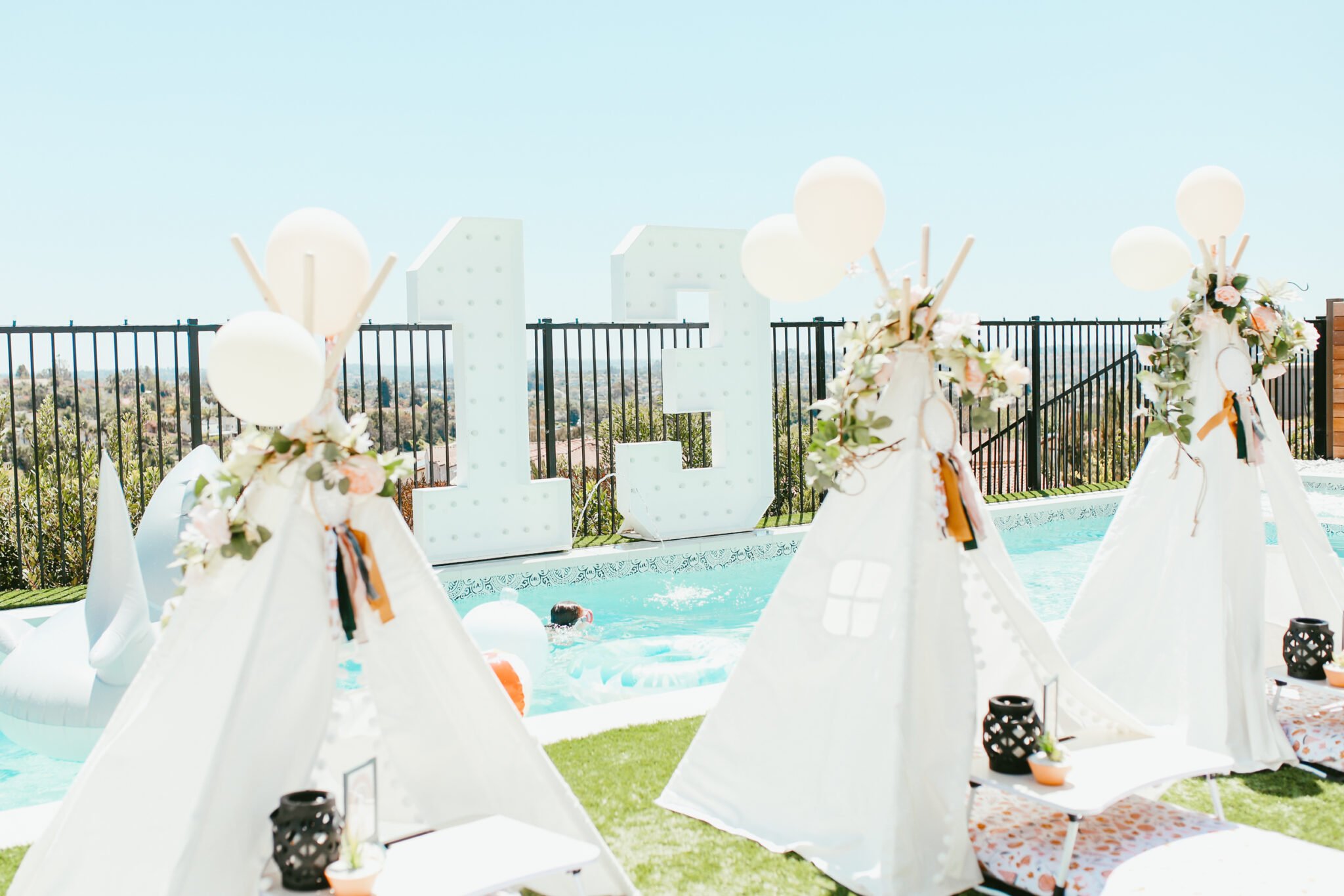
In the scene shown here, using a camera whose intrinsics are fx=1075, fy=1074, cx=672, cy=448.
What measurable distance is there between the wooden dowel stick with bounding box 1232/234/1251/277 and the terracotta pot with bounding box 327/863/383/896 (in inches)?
189

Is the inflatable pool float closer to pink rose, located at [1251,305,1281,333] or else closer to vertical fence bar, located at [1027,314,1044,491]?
pink rose, located at [1251,305,1281,333]

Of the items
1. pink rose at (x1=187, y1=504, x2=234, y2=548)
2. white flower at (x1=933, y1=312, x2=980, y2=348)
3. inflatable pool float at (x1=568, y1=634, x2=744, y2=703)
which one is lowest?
inflatable pool float at (x1=568, y1=634, x2=744, y2=703)

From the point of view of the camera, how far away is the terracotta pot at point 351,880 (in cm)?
287

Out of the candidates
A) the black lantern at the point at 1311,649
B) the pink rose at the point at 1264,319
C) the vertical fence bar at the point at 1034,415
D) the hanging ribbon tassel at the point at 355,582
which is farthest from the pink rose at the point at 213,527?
the vertical fence bar at the point at 1034,415

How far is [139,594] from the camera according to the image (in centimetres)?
521

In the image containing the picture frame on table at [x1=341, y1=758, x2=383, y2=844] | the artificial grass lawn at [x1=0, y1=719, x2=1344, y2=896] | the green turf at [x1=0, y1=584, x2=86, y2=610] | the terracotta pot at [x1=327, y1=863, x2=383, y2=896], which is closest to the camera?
the terracotta pot at [x1=327, y1=863, x2=383, y2=896]

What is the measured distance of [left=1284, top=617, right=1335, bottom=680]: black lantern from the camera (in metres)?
4.96

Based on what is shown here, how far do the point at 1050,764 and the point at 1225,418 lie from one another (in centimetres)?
246

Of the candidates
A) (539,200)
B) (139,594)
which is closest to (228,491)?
(139,594)

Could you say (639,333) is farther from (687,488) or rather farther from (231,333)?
(231,333)

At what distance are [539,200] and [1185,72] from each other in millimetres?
10681

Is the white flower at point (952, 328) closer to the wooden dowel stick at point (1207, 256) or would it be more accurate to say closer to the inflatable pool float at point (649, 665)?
the wooden dowel stick at point (1207, 256)

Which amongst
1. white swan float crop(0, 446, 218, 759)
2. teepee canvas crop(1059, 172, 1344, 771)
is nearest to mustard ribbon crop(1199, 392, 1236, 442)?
teepee canvas crop(1059, 172, 1344, 771)

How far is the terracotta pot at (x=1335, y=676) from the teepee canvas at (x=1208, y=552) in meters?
0.26
